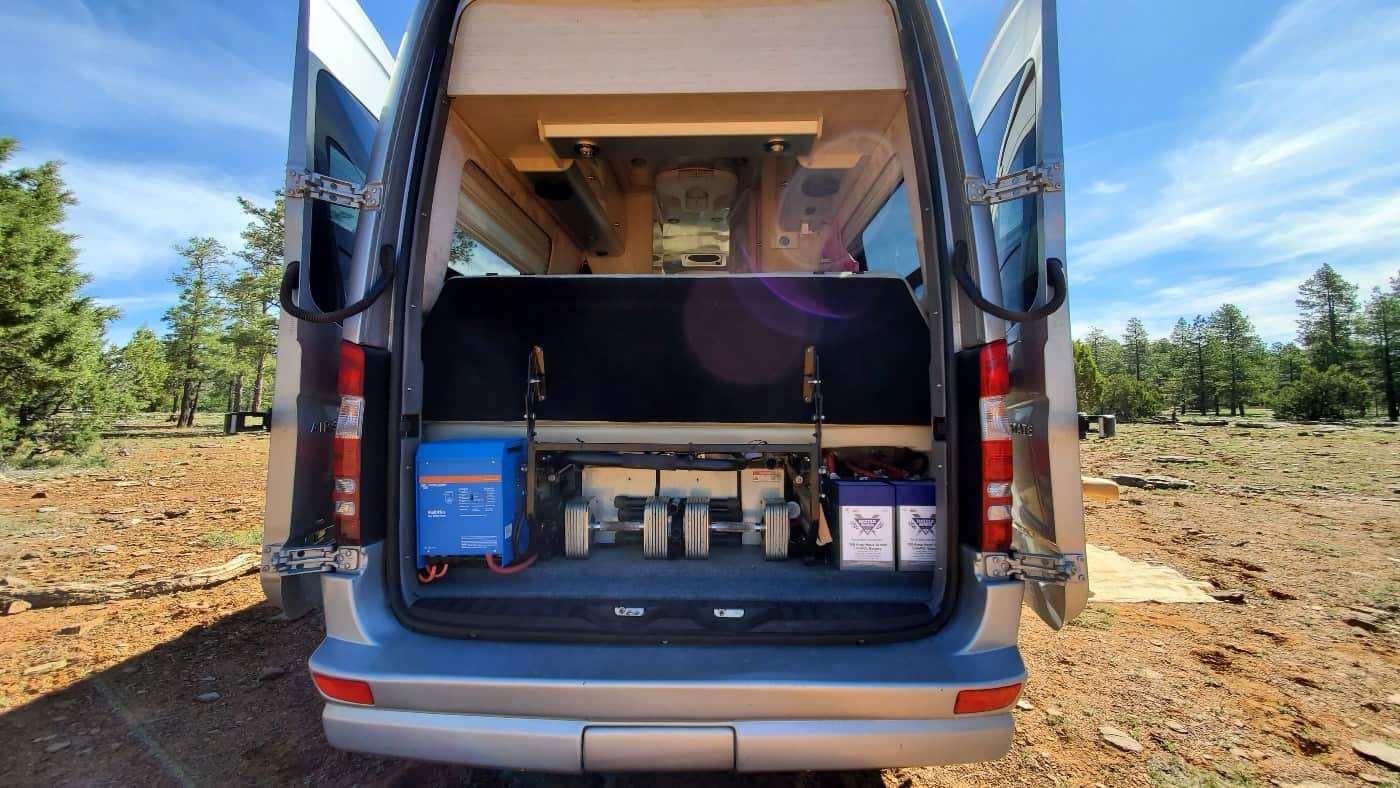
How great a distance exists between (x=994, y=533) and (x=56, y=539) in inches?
301

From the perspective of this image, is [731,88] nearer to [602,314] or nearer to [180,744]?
[602,314]

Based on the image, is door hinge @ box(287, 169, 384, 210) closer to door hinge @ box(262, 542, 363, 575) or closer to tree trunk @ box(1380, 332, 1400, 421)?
door hinge @ box(262, 542, 363, 575)

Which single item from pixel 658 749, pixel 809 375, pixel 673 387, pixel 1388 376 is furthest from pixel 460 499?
pixel 1388 376

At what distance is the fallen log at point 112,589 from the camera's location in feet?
11.6

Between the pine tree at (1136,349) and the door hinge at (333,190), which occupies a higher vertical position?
the pine tree at (1136,349)

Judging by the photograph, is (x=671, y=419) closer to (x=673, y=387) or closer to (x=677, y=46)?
(x=673, y=387)

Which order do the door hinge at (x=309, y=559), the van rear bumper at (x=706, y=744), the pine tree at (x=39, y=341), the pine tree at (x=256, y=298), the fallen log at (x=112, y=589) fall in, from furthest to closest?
the pine tree at (x=256, y=298)
the pine tree at (x=39, y=341)
the fallen log at (x=112, y=589)
the door hinge at (x=309, y=559)
the van rear bumper at (x=706, y=744)

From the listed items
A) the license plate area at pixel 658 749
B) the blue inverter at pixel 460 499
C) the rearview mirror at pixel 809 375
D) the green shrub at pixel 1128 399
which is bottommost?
the license plate area at pixel 658 749

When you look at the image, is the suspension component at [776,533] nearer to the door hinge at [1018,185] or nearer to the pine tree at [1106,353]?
the door hinge at [1018,185]

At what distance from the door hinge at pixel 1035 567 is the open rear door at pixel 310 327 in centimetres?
191

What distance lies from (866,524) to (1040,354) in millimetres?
809

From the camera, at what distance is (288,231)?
1.73 meters

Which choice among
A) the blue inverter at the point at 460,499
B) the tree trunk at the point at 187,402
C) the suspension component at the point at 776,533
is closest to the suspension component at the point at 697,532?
the suspension component at the point at 776,533

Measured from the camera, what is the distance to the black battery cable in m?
1.52
